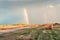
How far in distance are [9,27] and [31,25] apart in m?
0.21

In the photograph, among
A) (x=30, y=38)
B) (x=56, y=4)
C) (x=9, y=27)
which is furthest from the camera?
(x=56, y=4)

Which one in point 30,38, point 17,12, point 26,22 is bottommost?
point 30,38

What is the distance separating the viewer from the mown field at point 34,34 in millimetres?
1075

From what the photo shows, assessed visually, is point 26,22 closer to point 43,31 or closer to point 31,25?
point 31,25

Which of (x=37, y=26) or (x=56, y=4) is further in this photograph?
(x=56, y=4)

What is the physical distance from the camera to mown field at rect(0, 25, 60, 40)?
108 cm

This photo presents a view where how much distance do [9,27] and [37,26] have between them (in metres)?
0.26

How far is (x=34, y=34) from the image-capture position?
1.11m

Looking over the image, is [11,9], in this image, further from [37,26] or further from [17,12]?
[37,26]

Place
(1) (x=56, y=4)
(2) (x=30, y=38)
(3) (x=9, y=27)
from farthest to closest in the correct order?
(1) (x=56, y=4), (3) (x=9, y=27), (2) (x=30, y=38)

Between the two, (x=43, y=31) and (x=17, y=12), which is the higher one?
(x=17, y=12)

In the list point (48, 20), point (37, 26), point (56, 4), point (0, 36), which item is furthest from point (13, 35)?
point (56, 4)

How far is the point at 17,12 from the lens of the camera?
127 cm

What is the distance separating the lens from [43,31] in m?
1.14
